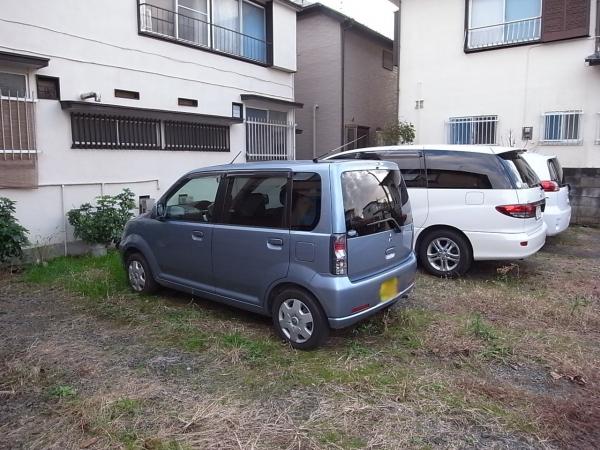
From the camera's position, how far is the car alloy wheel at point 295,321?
3.78 metres

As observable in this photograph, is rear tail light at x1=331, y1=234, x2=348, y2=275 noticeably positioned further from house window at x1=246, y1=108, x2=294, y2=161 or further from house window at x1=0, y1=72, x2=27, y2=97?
house window at x1=246, y1=108, x2=294, y2=161

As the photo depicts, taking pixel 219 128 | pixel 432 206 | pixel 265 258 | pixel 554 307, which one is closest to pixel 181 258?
pixel 265 258

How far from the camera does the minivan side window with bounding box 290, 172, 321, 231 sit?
3695 mm

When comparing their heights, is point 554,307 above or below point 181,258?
below

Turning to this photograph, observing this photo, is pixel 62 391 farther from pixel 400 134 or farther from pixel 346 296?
pixel 400 134

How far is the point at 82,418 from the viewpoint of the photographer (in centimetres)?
287

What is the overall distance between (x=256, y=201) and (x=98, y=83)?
510cm

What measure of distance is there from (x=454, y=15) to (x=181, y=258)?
9956 millimetres

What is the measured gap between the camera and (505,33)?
1092cm

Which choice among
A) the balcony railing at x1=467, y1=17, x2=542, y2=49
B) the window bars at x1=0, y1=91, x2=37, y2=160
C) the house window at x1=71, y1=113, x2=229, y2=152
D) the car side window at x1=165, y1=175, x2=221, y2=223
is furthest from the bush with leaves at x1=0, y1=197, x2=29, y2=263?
the balcony railing at x1=467, y1=17, x2=542, y2=49

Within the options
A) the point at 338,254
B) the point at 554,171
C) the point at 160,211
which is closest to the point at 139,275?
the point at 160,211

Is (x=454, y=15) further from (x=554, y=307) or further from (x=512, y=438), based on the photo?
(x=512, y=438)

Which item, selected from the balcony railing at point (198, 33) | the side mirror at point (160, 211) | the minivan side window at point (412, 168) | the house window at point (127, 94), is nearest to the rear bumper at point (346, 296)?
the side mirror at point (160, 211)

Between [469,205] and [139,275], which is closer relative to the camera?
[139,275]
